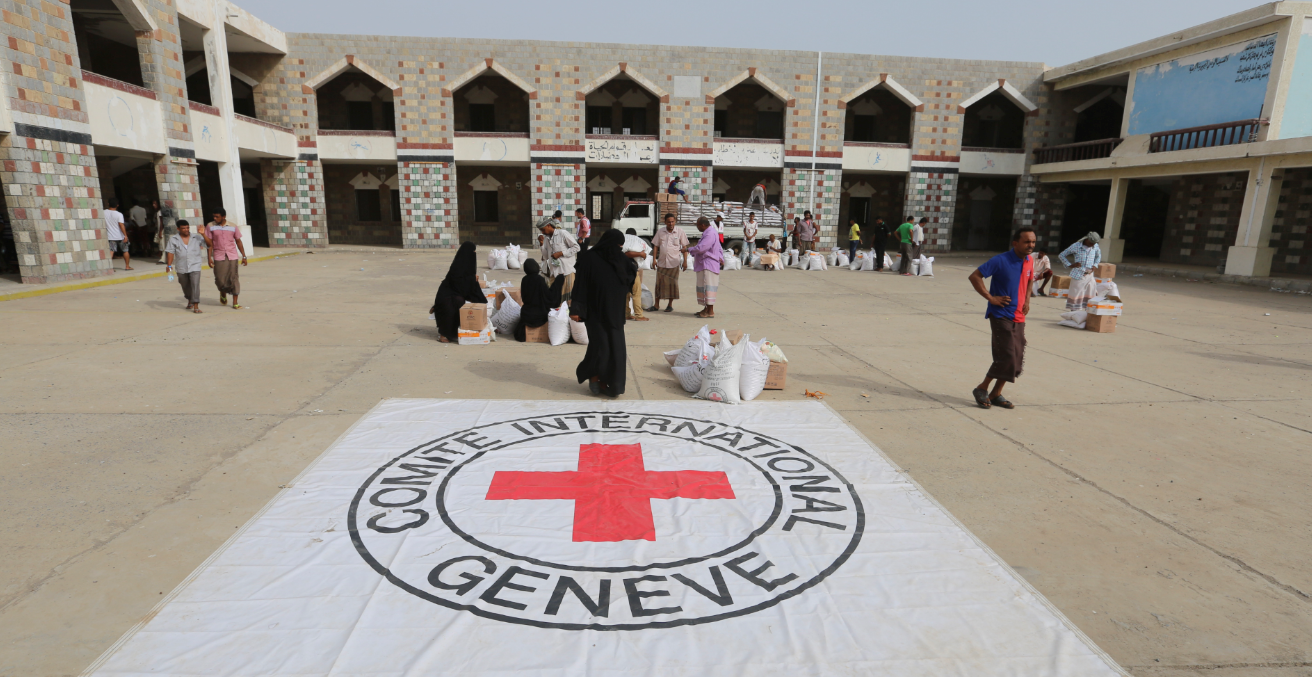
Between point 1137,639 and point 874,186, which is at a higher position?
point 874,186

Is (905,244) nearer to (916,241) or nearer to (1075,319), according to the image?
(916,241)

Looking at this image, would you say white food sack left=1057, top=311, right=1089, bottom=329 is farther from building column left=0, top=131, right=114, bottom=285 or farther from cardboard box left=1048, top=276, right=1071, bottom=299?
building column left=0, top=131, right=114, bottom=285

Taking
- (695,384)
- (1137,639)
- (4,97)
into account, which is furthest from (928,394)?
(4,97)

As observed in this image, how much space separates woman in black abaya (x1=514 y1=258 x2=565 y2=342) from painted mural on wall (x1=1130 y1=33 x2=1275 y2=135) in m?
15.9

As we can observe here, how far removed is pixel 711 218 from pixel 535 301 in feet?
41.6

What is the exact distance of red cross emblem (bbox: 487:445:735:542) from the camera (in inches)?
112

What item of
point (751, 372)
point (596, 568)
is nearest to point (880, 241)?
point (751, 372)

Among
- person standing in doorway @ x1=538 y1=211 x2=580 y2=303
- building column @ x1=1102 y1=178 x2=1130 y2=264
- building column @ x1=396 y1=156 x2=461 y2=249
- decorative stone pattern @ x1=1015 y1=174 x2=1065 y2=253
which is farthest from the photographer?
decorative stone pattern @ x1=1015 y1=174 x2=1065 y2=253

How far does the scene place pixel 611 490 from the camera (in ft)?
10.5

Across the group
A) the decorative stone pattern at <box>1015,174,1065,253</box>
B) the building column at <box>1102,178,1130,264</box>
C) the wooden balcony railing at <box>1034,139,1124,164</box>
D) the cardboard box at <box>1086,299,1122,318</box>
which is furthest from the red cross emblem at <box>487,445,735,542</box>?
the decorative stone pattern at <box>1015,174,1065,253</box>

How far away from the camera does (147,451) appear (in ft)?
12.0

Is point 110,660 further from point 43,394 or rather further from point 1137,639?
point 43,394

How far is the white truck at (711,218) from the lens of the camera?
18.7 m

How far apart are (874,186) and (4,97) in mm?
21825
